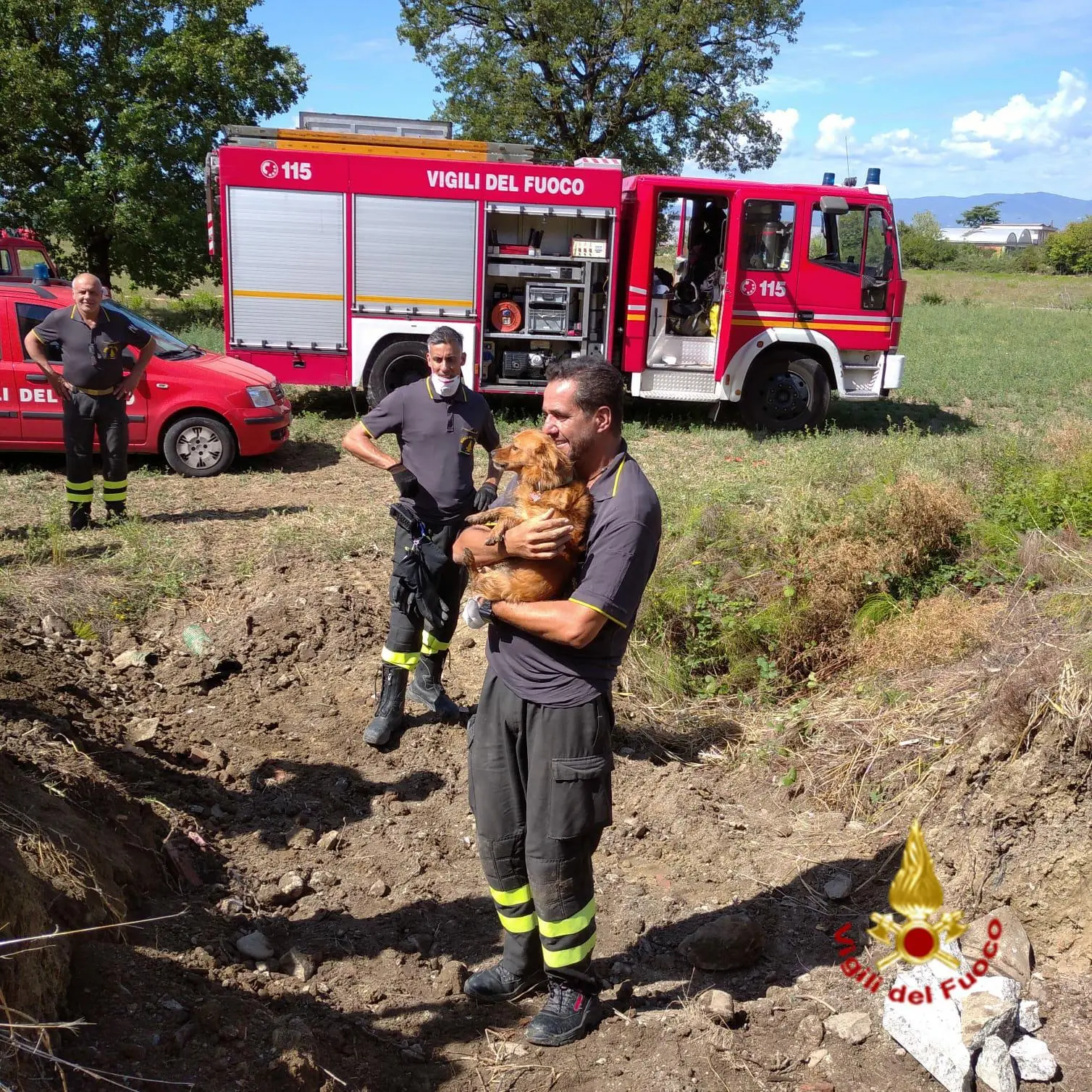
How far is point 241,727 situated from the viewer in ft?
17.4

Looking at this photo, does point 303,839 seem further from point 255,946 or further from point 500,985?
point 500,985

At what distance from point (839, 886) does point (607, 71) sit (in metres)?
25.3

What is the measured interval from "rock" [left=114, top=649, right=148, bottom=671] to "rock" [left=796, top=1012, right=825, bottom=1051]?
4.25 metres

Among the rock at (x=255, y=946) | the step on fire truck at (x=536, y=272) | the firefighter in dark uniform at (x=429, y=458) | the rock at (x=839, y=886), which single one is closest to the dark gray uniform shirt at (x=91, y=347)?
the firefighter in dark uniform at (x=429, y=458)

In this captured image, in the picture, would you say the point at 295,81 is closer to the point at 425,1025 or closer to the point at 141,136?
the point at 141,136

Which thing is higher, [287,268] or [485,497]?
[287,268]

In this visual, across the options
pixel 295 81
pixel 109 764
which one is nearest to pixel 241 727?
pixel 109 764

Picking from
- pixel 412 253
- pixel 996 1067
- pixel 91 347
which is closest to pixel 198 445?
pixel 91 347

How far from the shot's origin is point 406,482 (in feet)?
15.7

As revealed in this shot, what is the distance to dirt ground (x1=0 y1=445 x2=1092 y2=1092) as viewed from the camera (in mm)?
2867

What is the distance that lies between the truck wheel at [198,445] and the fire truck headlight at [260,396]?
352 millimetres

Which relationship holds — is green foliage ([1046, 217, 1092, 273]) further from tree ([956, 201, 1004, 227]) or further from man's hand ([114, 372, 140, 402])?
man's hand ([114, 372, 140, 402])

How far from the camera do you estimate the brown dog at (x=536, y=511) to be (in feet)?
9.29

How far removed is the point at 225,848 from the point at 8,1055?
6.65ft
